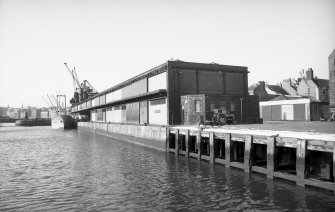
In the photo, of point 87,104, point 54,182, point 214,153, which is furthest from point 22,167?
point 87,104

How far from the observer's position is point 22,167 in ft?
74.3

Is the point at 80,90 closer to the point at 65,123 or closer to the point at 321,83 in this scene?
the point at 65,123

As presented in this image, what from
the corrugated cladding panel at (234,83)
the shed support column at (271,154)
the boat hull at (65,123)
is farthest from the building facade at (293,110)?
the boat hull at (65,123)

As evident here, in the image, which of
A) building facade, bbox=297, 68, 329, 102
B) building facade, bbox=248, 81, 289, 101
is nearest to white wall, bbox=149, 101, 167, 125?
building facade, bbox=248, 81, 289, 101

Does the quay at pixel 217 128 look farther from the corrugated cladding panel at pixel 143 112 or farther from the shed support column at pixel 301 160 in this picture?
the corrugated cladding panel at pixel 143 112

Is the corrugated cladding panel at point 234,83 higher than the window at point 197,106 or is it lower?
higher

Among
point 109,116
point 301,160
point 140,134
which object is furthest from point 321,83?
point 301,160

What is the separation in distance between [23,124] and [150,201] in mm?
133521

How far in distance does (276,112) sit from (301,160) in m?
43.4

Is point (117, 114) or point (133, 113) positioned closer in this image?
point (133, 113)

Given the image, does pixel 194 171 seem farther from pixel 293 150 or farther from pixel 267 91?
pixel 267 91

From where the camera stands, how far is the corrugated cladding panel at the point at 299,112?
1920 inches

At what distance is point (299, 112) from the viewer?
49500 millimetres

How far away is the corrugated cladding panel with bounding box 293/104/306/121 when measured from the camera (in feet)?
160
